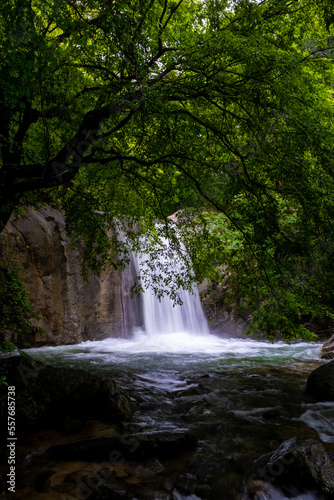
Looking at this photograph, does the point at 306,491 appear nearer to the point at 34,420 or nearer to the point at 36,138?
the point at 34,420

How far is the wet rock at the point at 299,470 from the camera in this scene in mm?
3211

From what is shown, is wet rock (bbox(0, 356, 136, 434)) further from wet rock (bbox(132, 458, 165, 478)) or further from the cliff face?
the cliff face

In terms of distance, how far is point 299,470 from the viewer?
3.31 m

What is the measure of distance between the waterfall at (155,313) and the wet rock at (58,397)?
9436mm

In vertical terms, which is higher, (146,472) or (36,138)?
(36,138)

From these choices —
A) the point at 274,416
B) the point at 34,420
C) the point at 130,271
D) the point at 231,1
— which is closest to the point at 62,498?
the point at 34,420

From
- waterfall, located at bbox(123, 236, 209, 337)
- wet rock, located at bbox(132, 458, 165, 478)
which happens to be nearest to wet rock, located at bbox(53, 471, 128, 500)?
wet rock, located at bbox(132, 458, 165, 478)

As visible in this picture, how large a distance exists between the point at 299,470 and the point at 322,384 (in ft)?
Answer: 10.9

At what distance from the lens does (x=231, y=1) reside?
16.7ft

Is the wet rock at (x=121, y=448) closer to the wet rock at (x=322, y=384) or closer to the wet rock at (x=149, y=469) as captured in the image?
the wet rock at (x=149, y=469)

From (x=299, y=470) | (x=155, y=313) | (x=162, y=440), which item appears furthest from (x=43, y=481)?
(x=155, y=313)

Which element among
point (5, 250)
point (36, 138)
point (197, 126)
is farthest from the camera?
point (5, 250)

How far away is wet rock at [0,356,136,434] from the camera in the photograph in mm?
4477

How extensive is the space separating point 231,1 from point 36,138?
5.04 metres
